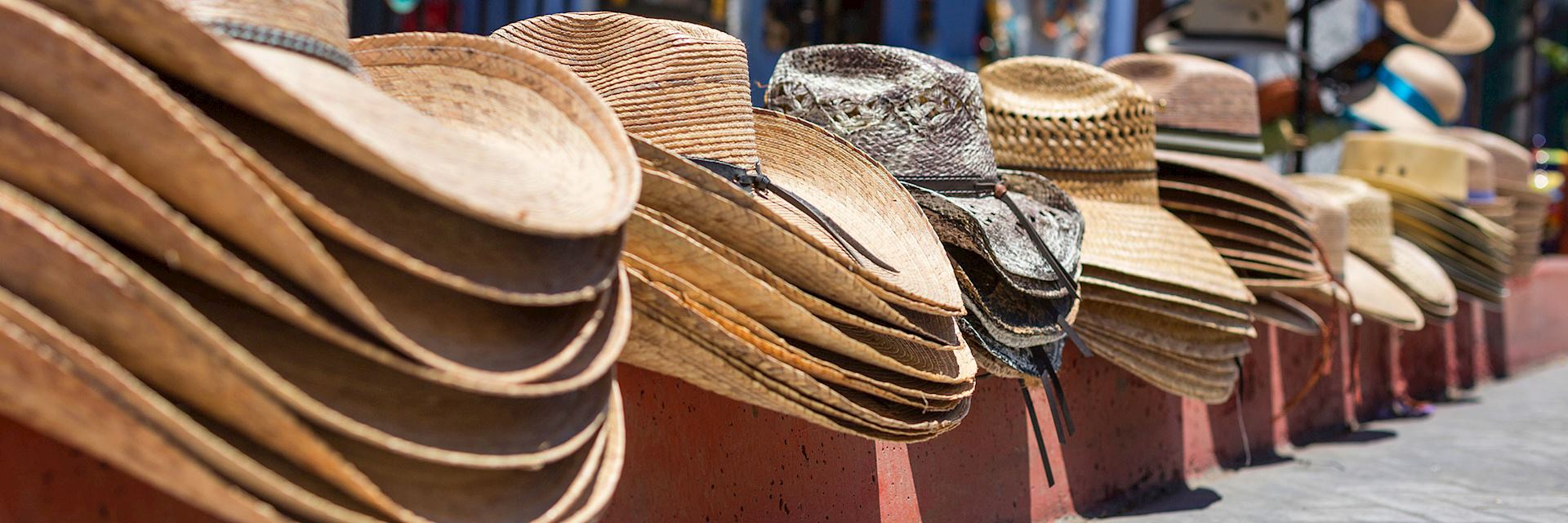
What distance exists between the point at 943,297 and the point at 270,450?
1608 millimetres

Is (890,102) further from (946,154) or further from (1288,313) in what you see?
(1288,313)

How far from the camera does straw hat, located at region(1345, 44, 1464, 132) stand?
9.66 metres

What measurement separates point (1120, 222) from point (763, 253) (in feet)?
7.13

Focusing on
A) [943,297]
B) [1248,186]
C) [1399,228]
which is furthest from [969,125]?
[1399,228]

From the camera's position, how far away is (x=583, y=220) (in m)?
1.87

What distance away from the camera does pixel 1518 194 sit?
31.3ft

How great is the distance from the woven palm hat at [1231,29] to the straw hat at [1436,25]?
1.23 meters

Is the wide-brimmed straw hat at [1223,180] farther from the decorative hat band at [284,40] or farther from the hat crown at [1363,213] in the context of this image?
the decorative hat band at [284,40]

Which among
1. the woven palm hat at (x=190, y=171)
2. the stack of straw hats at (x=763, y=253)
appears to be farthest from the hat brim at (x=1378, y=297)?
the woven palm hat at (x=190, y=171)

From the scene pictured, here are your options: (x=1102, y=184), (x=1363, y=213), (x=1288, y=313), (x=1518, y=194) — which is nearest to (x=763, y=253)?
(x=1102, y=184)

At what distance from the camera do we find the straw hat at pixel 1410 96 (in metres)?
9.66

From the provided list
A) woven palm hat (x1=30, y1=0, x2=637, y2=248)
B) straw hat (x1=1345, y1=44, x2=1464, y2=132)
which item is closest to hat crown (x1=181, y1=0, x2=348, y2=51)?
woven palm hat (x1=30, y1=0, x2=637, y2=248)

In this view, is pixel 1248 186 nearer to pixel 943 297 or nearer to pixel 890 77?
pixel 890 77

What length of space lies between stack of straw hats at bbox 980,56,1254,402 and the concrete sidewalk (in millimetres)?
598
